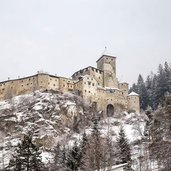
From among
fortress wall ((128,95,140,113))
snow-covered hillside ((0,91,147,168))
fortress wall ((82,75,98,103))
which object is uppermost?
fortress wall ((82,75,98,103))

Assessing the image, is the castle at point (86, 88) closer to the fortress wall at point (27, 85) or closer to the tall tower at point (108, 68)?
the fortress wall at point (27, 85)

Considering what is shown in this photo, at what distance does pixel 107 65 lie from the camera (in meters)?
101

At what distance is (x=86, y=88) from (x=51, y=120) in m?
14.5

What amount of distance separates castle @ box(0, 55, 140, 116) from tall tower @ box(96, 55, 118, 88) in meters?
1.03

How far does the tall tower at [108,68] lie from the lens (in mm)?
97375

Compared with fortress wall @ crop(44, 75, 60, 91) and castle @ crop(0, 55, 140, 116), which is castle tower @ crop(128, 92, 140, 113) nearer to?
castle @ crop(0, 55, 140, 116)

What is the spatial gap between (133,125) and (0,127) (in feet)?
95.6

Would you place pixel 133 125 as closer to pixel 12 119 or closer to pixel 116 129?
pixel 116 129

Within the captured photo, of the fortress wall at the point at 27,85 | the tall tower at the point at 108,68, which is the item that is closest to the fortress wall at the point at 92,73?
the tall tower at the point at 108,68

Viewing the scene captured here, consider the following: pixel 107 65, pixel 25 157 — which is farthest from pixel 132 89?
pixel 25 157

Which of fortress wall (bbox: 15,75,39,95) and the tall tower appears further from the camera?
the tall tower

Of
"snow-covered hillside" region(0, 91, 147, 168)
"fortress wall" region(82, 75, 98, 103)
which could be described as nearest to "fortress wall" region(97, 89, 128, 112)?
"fortress wall" region(82, 75, 98, 103)

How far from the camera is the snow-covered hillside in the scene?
7369 cm

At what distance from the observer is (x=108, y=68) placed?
100 meters
